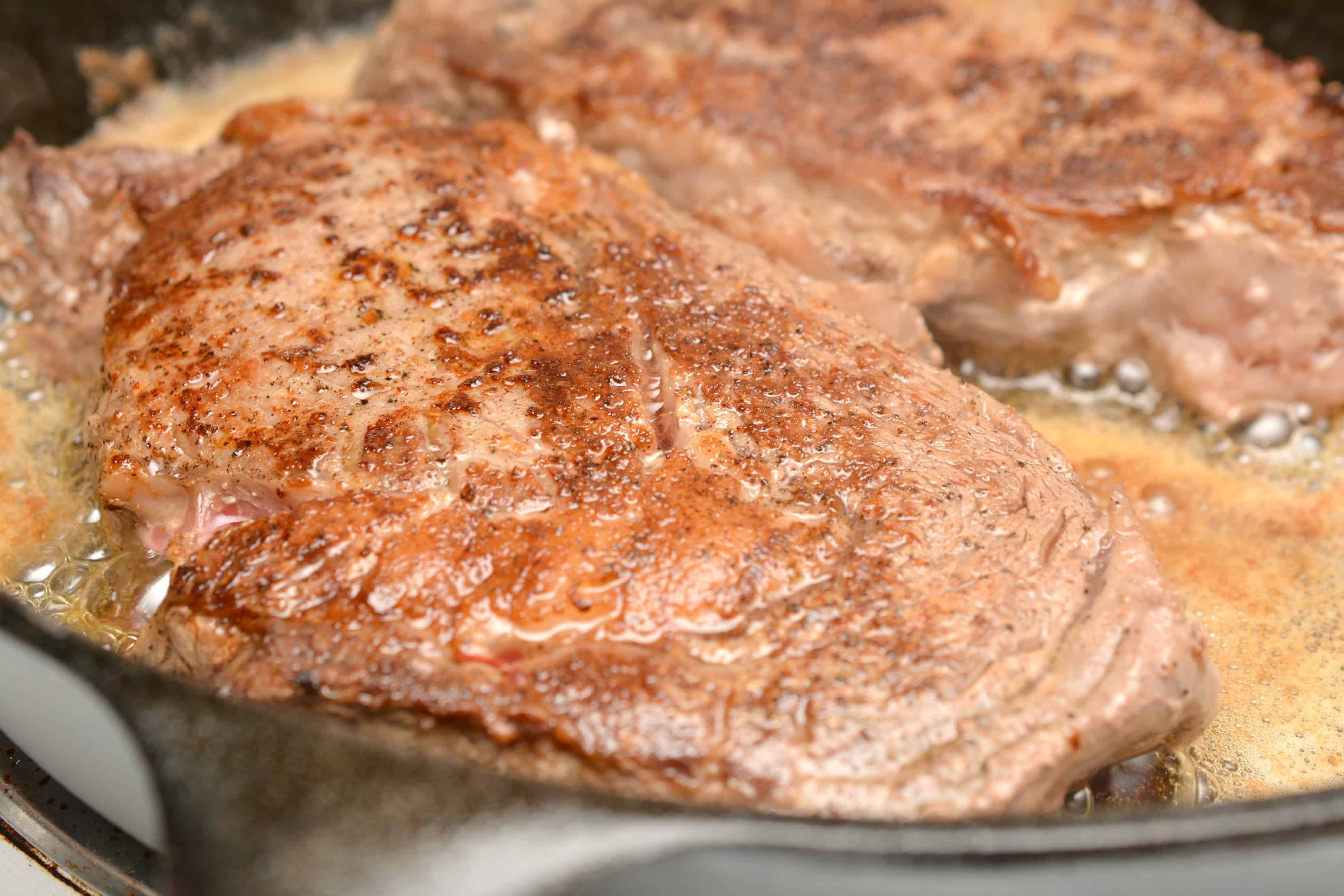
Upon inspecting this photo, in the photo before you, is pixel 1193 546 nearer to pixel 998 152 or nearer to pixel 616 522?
pixel 998 152

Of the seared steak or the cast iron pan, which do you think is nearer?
the cast iron pan

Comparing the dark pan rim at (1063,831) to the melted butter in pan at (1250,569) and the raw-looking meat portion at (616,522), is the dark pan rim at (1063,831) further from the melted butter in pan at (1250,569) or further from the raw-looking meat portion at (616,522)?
the melted butter in pan at (1250,569)

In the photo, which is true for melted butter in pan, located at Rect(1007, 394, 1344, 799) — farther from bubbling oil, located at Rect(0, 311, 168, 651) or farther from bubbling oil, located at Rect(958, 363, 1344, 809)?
bubbling oil, located at Rect(0, 311, 168, 651)

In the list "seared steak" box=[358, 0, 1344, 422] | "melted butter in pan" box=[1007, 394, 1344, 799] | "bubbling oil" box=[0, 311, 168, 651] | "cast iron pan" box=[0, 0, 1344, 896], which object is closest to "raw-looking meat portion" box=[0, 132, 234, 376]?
"bubbling oil" box=[0, 311, 168, 651]

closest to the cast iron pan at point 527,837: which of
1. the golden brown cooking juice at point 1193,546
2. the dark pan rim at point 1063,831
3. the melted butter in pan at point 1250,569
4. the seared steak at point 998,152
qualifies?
the dark pan rim at point 1063,831

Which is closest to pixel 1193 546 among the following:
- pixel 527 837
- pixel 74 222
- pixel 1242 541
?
pixel 1242 541
